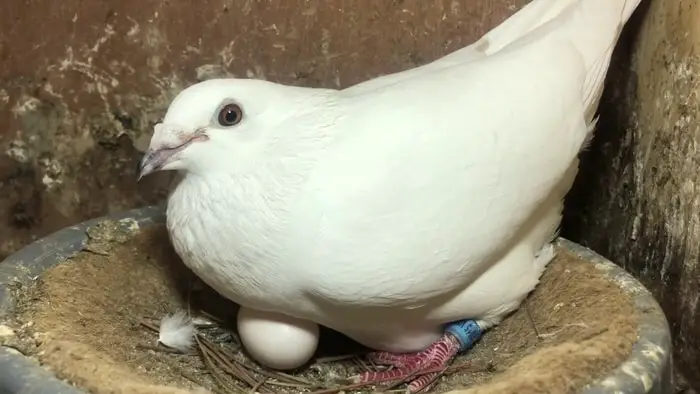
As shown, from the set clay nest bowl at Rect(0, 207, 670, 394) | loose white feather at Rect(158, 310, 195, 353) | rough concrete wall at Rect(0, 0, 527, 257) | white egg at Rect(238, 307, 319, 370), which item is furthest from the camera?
rough concrete wall at Rect(0, 0, 527, 257)

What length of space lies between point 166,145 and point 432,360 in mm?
533

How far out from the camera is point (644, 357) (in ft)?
4.00

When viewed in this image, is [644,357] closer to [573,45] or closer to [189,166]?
[573,45]

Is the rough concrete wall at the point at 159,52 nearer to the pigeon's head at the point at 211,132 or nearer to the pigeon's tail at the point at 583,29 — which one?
the pigeon's tail at the point at 583,29

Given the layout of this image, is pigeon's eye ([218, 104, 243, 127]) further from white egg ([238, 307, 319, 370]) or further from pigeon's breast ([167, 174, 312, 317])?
white egg ([238, 307, 319, 370])

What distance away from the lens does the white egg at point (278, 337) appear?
1.38 m

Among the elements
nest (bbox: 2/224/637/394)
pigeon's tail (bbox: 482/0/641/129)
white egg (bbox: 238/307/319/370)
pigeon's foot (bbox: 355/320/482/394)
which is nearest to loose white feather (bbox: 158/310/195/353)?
nest (bbox: 2/224/637/394)

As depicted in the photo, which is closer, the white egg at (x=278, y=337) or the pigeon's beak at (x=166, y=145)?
the pigeon's beak at (x=166, y=145)

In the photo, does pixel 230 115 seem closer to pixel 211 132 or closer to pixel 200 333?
pixel 211 132

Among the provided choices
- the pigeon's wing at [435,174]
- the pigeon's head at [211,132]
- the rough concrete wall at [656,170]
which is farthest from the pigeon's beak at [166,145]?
the rough concrete wall at [656,170]

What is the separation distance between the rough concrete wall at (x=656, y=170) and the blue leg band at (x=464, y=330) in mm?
352

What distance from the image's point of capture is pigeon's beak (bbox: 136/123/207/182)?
4.11 feet

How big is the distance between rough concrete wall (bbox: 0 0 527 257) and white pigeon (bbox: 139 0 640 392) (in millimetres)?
305

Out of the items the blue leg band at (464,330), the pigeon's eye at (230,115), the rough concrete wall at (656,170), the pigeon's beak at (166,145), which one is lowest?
the blue leg band at (464,330)
